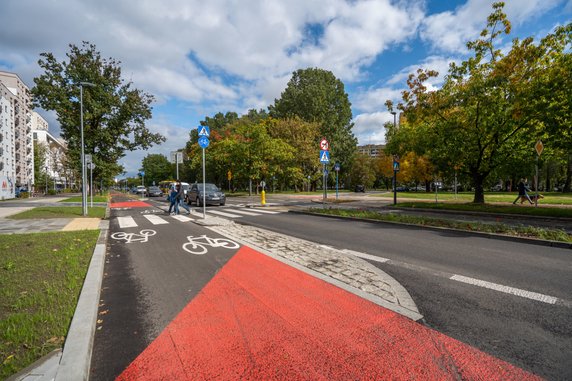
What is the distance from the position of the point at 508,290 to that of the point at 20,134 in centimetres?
8670

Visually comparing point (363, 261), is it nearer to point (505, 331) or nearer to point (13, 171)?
point (505, 331)

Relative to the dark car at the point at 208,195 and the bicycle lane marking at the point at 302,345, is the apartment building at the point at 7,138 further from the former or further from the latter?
the bicycle lane marking at the point at 302,345

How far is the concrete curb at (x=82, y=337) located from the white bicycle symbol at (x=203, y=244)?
7.67ft

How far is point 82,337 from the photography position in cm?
267

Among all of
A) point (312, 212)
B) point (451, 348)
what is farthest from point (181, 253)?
point (312, 212)

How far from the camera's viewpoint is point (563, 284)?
4070 mm

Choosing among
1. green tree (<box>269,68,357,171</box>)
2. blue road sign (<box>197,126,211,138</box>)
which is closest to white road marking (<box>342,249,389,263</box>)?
A: blue road sign (<box>197,126,211,138</box>)

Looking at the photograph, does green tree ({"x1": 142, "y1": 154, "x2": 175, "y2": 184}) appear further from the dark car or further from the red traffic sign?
the red traffic sign

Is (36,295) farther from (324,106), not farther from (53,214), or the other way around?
(324,106)

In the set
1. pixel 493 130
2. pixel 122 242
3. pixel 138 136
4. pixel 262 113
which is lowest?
pixel 122 242

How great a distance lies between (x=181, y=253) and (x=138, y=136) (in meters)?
28.3

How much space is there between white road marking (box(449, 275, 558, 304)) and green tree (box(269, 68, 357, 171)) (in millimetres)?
42227

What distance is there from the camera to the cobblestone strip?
12.6ft

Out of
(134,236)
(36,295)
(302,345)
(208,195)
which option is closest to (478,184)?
(208,195)
